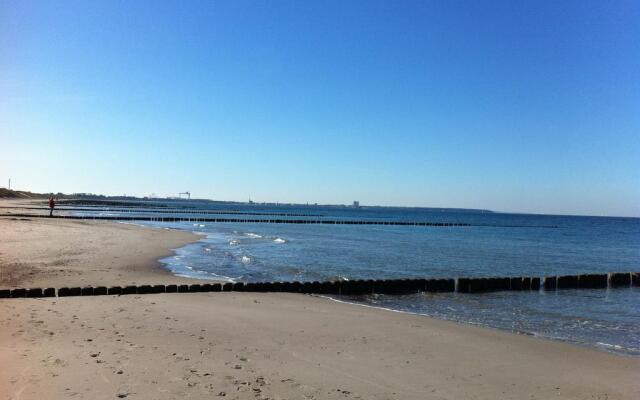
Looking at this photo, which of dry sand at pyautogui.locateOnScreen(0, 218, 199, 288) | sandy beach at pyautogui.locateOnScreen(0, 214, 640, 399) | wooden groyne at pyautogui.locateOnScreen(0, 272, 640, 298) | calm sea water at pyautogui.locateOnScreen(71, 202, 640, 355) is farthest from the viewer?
dry sand at pyautogui.locateOnScreen(0, 218, 199, 288)

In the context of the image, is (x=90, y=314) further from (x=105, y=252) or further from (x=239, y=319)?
(x=105, y=252)

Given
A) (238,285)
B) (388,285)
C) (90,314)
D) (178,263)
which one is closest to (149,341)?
(90,314)

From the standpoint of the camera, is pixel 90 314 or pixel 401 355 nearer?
pixel 401 355

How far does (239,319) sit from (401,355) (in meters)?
4.08

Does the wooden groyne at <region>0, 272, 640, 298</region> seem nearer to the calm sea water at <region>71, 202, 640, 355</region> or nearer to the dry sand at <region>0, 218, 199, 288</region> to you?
the calm sea water at <region>71, 202, 640, 355</region>

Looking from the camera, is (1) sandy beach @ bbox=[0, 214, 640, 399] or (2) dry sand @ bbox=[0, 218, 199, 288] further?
(2) dry sand @ bbox=[0, 218, 199, 288]

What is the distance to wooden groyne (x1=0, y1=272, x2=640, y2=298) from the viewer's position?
1307 centimetres

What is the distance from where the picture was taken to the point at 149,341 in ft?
28.0

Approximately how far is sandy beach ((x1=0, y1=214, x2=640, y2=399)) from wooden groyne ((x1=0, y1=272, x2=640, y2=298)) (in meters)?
0.64

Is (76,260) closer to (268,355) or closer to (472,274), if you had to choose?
(268,355)

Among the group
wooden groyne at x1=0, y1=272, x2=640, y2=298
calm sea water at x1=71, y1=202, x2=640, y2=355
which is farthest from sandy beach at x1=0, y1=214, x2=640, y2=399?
calm sea water at x1=71, y1=202, x2=640, y2=355

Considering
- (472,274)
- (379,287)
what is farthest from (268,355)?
(472,274)

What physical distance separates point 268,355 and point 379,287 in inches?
419

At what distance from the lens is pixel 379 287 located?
18.5 m
